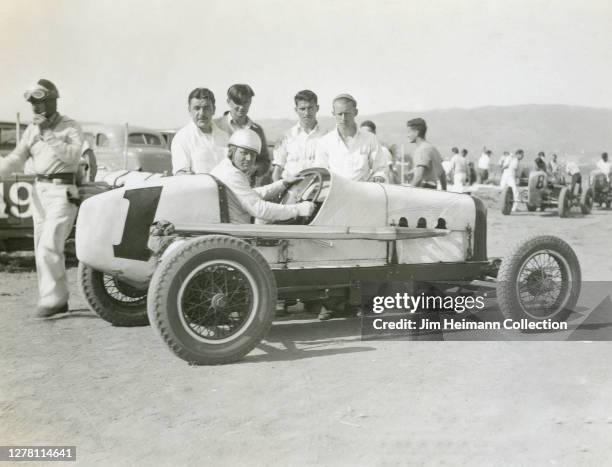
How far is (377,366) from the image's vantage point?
4176mm

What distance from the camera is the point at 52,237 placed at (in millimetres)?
5500

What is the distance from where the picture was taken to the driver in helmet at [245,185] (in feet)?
15.1

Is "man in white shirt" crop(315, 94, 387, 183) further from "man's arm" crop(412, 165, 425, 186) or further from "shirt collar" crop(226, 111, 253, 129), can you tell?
"man's arm" crop(412, 165, 425, 186)

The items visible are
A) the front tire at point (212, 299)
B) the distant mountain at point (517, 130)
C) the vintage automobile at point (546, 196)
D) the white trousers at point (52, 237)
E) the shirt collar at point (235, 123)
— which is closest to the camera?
the front tire at point (212, 299)

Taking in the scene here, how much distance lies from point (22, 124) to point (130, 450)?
8025mm

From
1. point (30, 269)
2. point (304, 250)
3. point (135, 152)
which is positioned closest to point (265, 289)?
point (304, 250)

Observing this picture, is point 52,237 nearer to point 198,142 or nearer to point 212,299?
point 198,142

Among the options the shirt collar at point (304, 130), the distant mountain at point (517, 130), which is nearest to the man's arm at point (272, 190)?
the shirt collar at point (304, 130)

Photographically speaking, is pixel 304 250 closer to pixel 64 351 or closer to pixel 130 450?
pixel 64 351

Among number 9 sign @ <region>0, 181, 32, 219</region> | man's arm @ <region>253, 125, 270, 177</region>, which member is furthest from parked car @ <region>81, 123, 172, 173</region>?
man's arm @ <region>253, 125, 270, 177</region>

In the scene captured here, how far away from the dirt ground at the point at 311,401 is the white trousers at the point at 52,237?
1.50ft

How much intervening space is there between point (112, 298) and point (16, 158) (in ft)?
4.72

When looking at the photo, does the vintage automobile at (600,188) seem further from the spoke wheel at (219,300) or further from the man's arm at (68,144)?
the spoke wheel at (219,300)

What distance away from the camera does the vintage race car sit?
412 cm
